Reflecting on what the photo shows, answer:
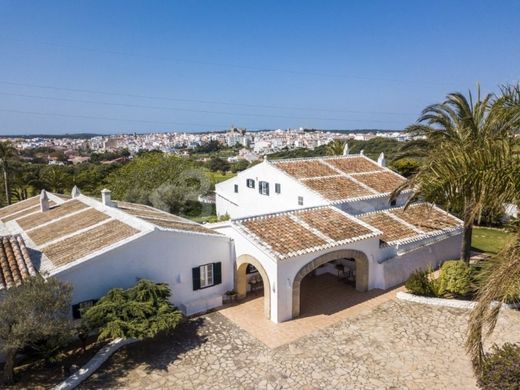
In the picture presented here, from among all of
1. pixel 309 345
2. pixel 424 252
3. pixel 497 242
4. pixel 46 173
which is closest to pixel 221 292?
pixel 309 345

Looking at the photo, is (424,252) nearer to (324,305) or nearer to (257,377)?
(324,305)

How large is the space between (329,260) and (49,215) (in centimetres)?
1874

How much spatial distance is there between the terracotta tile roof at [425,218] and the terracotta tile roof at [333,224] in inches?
195

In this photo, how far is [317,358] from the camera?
14703mm

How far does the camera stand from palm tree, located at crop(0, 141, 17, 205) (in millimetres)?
46094

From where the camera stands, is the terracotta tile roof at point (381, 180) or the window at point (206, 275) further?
the terracotta tile roof at point (381, 180)

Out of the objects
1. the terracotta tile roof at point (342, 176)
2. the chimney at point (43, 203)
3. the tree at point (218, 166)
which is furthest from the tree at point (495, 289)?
the tree at point (218, 166)

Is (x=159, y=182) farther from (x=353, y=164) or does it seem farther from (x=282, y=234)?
(x=282, y=234)

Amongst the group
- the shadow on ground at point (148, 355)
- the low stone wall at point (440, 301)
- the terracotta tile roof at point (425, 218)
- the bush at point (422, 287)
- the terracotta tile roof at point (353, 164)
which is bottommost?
the shadow on ground at point (148, 355)

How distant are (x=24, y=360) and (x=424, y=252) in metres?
21.8

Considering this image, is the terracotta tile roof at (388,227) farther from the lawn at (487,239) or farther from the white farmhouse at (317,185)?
the lawn at (487,239)

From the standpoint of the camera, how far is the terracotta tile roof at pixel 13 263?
45.7ft

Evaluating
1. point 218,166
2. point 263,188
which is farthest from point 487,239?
point 218,166

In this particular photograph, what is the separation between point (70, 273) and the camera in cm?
1522
